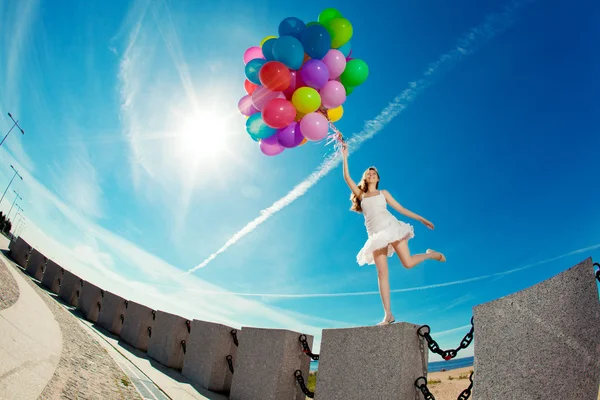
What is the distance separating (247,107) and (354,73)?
5.55 ft

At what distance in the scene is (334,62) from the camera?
15.5 ft

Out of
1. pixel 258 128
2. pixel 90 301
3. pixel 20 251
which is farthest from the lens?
pixel 20 251

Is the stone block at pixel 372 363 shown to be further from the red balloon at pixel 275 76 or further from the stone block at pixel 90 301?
the stone block at pixel 90 301

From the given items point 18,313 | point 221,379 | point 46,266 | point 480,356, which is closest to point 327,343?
point 480,356

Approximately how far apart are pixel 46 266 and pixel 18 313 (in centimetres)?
1159

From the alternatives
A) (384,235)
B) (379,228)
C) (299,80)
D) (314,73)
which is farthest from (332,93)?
(384,235)

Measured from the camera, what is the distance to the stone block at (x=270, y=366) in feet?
13.1

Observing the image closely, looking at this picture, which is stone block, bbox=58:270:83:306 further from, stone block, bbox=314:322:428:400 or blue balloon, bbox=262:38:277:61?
stone block, bbox=314:322:428:400

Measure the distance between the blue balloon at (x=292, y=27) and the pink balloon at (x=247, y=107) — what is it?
1.09 meters

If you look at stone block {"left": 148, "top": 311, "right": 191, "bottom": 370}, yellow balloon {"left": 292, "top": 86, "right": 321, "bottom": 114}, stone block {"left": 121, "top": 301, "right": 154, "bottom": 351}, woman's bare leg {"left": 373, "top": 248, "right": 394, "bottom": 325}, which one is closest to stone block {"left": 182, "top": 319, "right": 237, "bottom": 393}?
stone block {"left": 148, "top": 311, "right": 191, "bottom": 370}

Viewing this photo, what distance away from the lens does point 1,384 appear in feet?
6.36

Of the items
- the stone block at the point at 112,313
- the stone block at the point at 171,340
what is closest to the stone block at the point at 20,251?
the stone block at the point at 112,313

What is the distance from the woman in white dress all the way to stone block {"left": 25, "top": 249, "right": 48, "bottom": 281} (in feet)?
46.5

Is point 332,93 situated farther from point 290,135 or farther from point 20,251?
point 20,251
